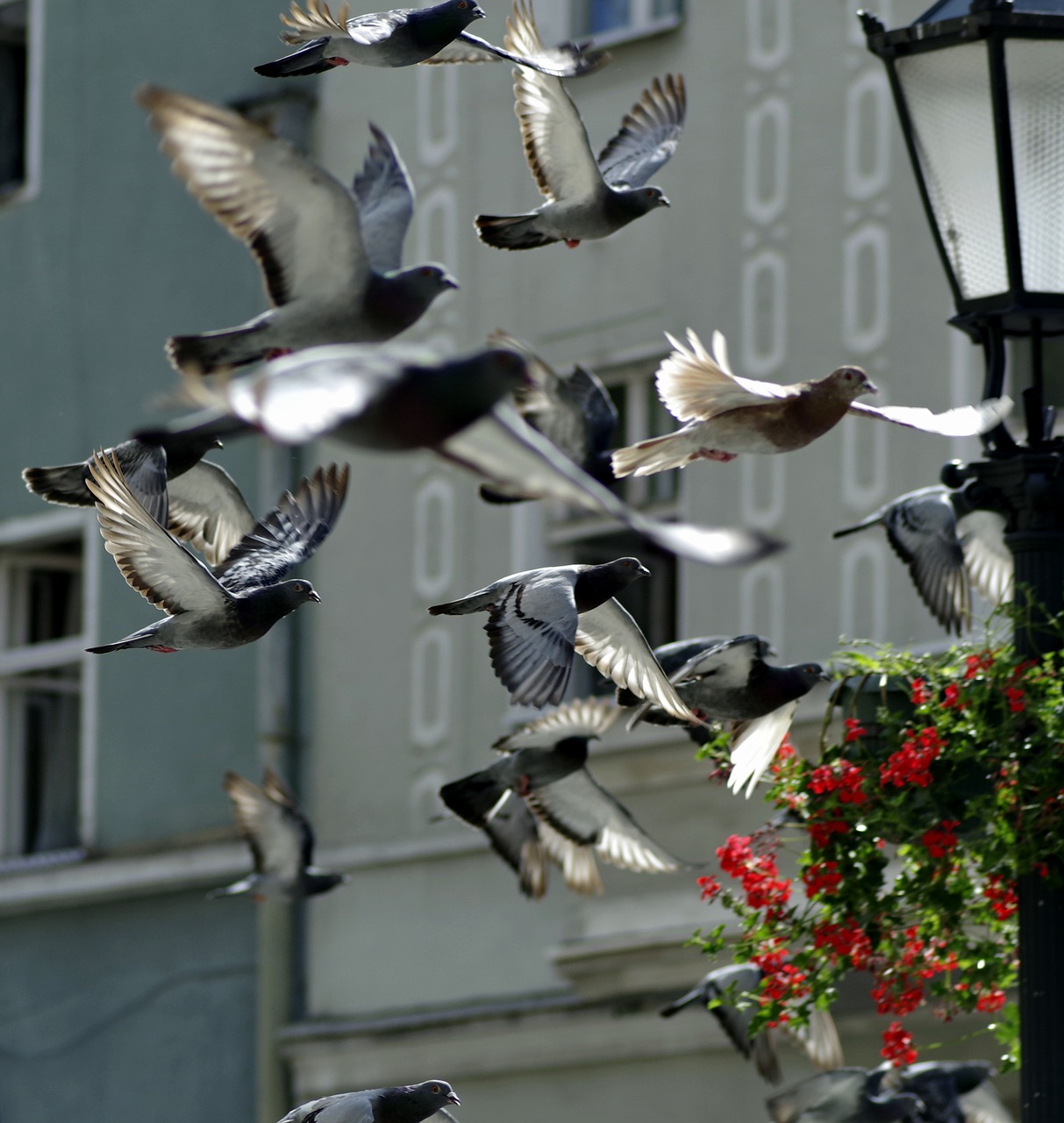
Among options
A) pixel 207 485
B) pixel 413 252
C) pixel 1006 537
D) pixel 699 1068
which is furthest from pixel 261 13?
pixel 1006 537

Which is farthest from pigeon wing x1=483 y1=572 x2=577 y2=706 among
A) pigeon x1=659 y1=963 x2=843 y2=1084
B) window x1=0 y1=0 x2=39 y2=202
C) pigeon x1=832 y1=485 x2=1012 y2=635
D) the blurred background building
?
window x1=0 y1=0 x2=39 y2=202

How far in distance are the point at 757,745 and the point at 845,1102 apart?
162 centimetres

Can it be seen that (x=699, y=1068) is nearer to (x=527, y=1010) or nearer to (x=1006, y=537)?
(x=527, y=1010)

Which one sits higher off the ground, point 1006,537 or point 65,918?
point 1006,537

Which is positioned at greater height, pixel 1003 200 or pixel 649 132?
pixel 649 132

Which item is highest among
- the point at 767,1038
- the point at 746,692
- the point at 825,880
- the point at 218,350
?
the point at 218,350

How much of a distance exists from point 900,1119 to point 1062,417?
12.2ft

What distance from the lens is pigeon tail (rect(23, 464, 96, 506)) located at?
4.54 metres

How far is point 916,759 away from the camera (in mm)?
4582

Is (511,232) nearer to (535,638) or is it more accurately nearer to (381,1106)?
(535,638)

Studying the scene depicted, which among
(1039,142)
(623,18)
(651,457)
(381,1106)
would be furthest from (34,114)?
(651,457)

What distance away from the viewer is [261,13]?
39.9 feet

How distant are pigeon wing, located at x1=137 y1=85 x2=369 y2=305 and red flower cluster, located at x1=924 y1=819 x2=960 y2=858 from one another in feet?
4.73

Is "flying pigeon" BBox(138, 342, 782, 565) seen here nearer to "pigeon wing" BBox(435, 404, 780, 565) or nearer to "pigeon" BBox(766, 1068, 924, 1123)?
"pigeon wing" BBox(435, 404, 780, 565)
